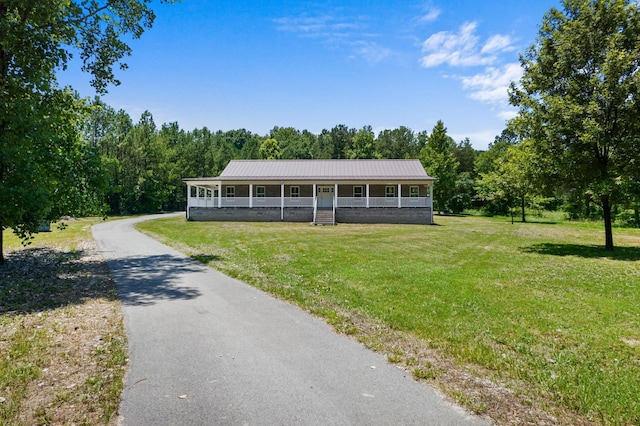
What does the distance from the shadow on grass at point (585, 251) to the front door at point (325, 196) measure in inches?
739

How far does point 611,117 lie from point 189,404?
697 inches

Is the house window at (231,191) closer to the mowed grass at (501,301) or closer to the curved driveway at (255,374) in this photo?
the mowed grass at (501,301)

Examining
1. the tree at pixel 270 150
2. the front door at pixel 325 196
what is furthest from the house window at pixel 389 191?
the tree at pixel 270 150

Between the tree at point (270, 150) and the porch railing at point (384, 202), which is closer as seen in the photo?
the porch railing at point (384, 202)

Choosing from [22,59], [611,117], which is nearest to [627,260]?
[611,117]

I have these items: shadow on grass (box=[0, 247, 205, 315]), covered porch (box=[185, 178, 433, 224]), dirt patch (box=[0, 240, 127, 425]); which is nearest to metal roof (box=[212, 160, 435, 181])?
covered porch (box=[185, 178, 433, 224])

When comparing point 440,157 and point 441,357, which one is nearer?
point 441,357

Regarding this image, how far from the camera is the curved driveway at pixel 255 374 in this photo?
3580 millimetres

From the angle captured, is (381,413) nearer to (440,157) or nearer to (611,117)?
(611,117)

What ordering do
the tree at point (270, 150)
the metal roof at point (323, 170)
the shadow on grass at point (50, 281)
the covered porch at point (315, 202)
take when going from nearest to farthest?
the shadow on grass at point (50, 281)
the covered porch at point (315, 202)
the metal roof at point (323, 170)
the tree at point (270, 150)

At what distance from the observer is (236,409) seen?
144 inches

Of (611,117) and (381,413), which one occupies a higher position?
(611,117)

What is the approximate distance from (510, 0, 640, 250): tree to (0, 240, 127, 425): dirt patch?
16.2m

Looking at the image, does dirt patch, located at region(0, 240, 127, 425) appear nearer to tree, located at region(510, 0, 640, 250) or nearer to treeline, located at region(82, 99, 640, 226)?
tree, located at region(510, 0, 640, 250)
